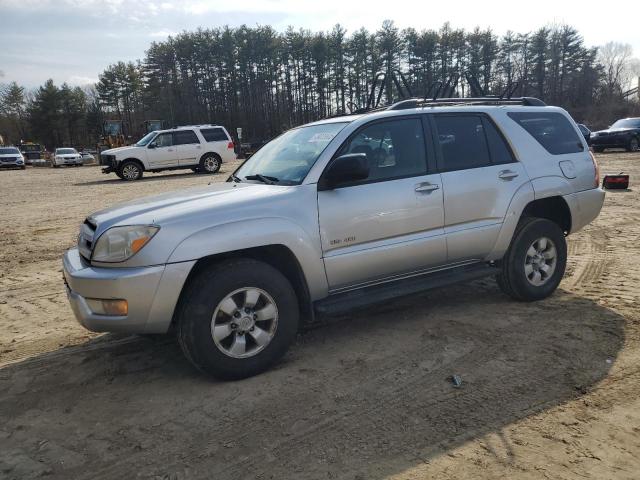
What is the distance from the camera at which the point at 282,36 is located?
218 feet

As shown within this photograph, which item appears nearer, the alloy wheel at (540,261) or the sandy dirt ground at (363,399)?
the sandy dirt ground at (363,399)

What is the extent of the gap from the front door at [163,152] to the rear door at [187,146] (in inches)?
8.1

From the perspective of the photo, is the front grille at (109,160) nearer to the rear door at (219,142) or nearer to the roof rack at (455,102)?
the rear door at (219,142)

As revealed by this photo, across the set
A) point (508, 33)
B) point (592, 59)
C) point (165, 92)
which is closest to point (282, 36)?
point (165, 92)

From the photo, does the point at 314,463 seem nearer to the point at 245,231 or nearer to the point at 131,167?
the point at 245,231

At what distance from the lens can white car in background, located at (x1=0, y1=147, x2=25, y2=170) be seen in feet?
117

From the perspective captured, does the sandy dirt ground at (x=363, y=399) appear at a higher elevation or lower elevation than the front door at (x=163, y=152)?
lower

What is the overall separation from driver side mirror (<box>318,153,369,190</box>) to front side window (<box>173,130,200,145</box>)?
19.0 metres

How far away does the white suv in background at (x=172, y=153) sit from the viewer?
813 inches

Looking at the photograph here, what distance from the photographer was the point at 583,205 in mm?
5078

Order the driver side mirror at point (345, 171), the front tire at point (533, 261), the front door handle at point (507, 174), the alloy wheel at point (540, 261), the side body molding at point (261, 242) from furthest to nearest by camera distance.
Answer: the alloy wheel at point (540, 261), the front tire at point (533, 261), the front door handle at point (507, 174), the driver side mirror at point (345, 171), the side body molding at point (261, 242)

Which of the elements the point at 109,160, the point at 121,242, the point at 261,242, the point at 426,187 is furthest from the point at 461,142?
the point at 109,160

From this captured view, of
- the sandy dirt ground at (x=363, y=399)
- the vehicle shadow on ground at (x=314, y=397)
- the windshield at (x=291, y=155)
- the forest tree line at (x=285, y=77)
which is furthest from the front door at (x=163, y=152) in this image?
the forest tree line at (x=285, y=77)

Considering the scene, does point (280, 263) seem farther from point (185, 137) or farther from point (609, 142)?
point (609, 142)
